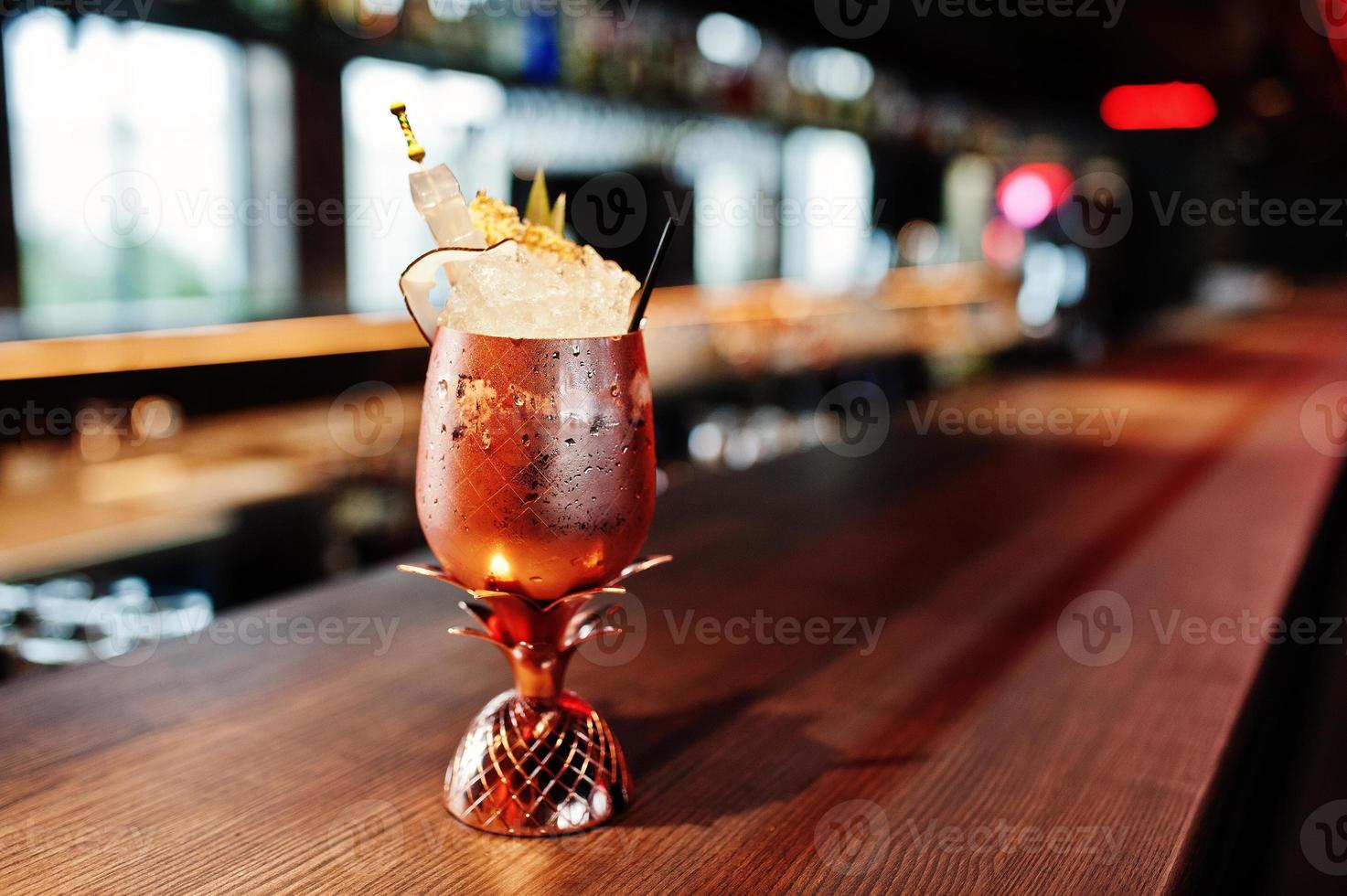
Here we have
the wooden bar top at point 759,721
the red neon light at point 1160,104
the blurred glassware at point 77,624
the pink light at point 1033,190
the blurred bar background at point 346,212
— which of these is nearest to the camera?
the wooden bar top at point 759,721

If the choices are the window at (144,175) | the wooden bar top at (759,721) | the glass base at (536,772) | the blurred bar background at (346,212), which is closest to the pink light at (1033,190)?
the blurred bar background at (346,212)

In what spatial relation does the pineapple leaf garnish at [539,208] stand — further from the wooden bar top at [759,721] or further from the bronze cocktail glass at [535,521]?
the wooden bar top at [759,721]

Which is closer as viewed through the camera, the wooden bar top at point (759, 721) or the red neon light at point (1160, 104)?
the wooden bar top at point (759, 721)

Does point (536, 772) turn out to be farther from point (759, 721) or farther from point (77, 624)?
point (77, 624)

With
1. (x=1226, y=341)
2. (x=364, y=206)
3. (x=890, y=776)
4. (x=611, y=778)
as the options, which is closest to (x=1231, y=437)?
(x=890, y=776)

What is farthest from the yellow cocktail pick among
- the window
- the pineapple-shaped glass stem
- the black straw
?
the window

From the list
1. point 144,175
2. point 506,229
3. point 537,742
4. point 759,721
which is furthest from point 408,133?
point 144,175

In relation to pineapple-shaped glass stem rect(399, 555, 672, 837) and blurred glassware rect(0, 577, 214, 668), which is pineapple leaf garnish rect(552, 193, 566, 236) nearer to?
pineapple-shaped glass stem rect(399, 555, 672, 837)
